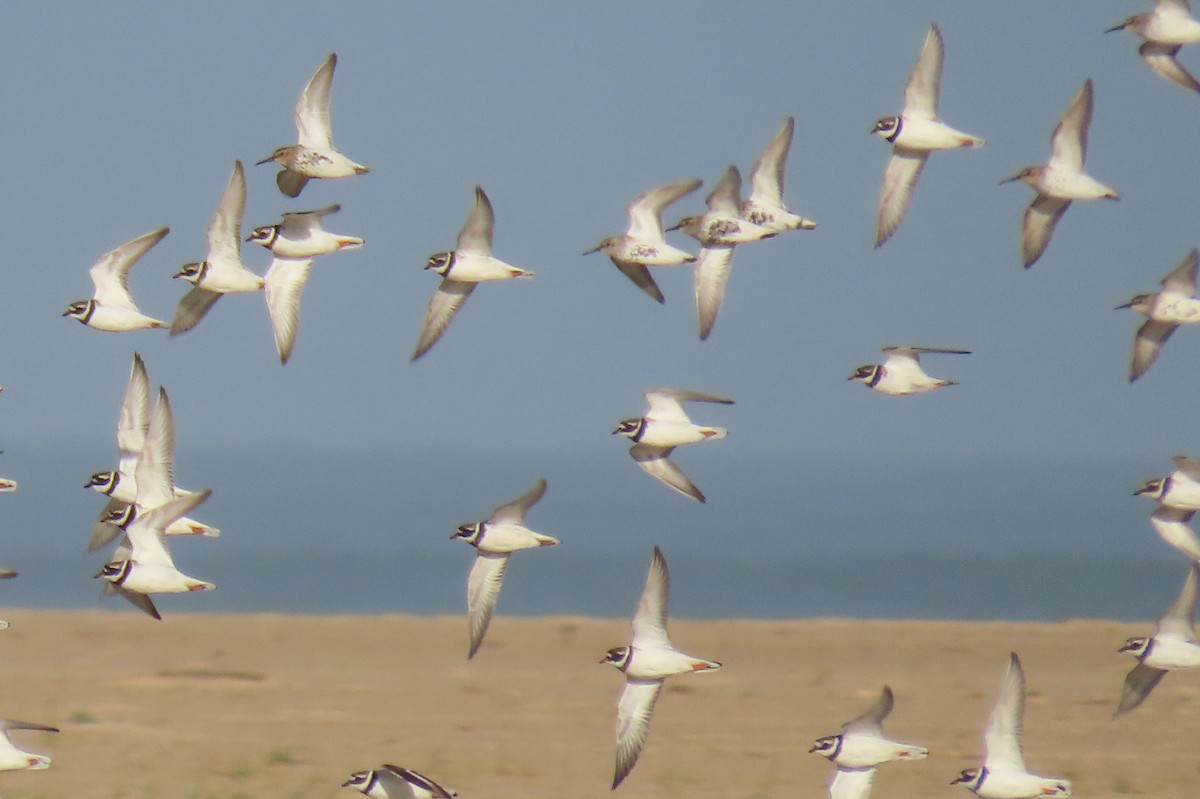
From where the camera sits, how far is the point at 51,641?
103 ft

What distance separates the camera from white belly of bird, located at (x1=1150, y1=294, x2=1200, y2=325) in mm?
20234

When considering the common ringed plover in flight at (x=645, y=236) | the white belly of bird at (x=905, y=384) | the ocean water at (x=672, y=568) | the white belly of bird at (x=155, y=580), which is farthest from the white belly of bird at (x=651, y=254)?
the ocean water at (x=672, y=568)

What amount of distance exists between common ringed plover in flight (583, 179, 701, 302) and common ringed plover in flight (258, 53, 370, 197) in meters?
2.63

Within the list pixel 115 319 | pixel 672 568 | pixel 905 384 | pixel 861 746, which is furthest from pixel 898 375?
pixel 672 568

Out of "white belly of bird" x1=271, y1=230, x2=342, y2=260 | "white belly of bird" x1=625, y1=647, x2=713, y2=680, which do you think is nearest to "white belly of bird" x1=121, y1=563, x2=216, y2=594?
"white belly of bird" x1=271, y1=230, x2=342, y2=260

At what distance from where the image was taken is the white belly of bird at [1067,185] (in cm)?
1981

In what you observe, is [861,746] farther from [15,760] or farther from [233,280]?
[15,760]

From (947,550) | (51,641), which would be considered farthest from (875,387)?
(947,550)

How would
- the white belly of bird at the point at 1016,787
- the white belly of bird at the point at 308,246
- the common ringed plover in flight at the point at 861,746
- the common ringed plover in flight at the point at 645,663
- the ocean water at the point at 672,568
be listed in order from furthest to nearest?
the ocean water at the point at 672,568
the white belly of bird at the point at 308,246
the common ringed plover in flight at the point at 645,663
the common ringed plover in flight at the point at 861,746
the white belly of bird at the point at 1016,787

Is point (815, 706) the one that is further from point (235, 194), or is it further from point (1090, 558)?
point (1090, 558)

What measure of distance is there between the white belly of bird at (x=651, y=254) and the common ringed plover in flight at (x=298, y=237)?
2.72 metres

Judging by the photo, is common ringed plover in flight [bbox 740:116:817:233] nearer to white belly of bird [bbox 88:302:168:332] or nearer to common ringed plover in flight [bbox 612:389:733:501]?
common ringed plover in flight [bbox 612:389:733:501]

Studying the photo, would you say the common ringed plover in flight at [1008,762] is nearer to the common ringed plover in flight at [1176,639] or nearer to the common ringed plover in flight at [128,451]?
the common ringed plover in flight at [1176,639]

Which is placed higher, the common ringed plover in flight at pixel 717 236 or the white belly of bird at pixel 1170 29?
the white belly of bird at pixel 1170 29
